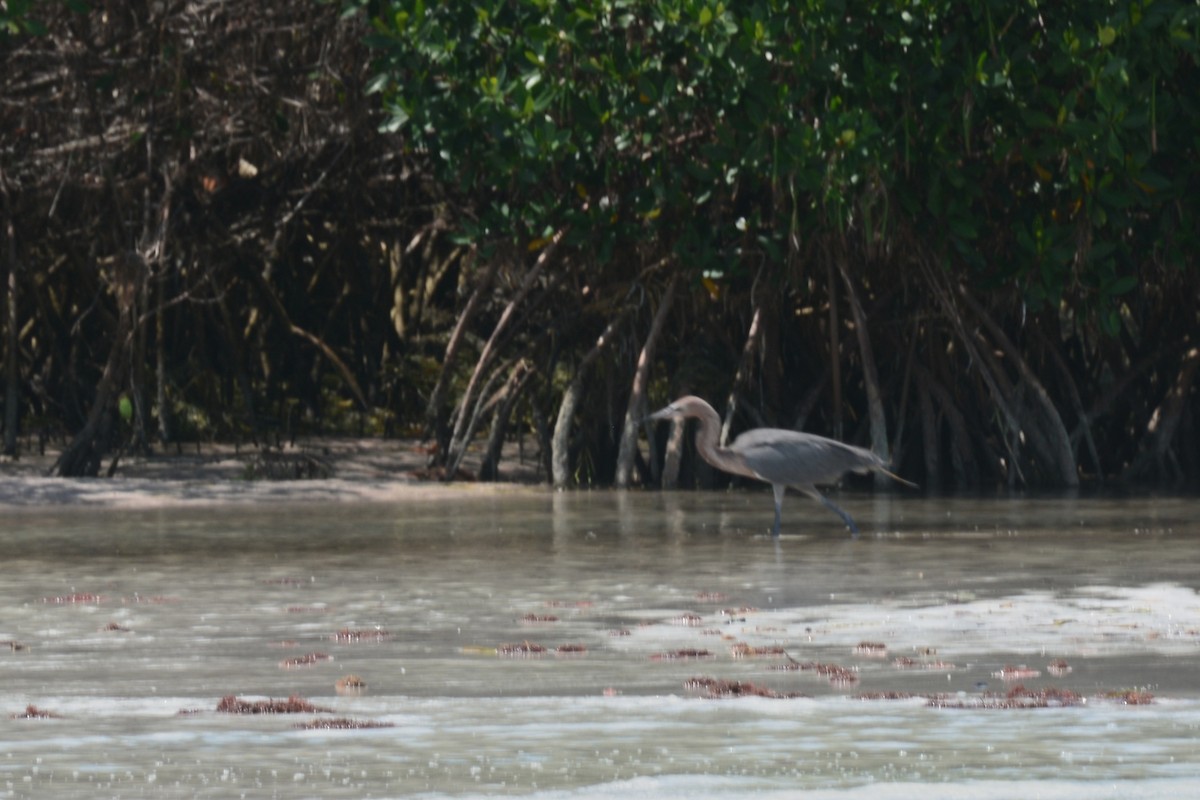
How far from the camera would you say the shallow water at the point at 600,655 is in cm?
488

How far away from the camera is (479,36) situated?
42.0ft

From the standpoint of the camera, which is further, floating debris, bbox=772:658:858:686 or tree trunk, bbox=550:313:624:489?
tree trunk, bbox=550:313:624:489

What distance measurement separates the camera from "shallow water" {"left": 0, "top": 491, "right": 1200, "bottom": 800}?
4.88 m

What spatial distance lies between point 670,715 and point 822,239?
8.71 metres

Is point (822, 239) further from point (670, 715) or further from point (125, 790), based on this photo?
point (125, 790)

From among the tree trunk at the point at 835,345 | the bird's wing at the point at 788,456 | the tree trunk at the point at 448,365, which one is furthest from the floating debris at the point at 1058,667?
the tree trunk at the point at 448,365

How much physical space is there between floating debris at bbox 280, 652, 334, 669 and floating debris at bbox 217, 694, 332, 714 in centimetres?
79

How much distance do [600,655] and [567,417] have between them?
27.4ft

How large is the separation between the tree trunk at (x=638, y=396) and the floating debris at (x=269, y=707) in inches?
351

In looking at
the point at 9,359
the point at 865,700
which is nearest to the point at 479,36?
the point at 9,359

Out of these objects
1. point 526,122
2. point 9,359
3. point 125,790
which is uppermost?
point 526,122

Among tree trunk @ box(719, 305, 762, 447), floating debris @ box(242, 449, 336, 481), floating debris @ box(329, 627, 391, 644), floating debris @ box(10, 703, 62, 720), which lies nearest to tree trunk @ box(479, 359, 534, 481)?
floating debris @ box(242, 449, 336, 481)

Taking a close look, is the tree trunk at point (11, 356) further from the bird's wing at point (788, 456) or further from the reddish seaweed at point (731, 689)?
the reddish seaweed at point (731, 689)

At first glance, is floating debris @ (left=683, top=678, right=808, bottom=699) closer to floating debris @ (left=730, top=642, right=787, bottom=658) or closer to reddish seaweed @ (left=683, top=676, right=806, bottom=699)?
reddish seaweed @ (left=683, top=676, right=806, bottom=699)
